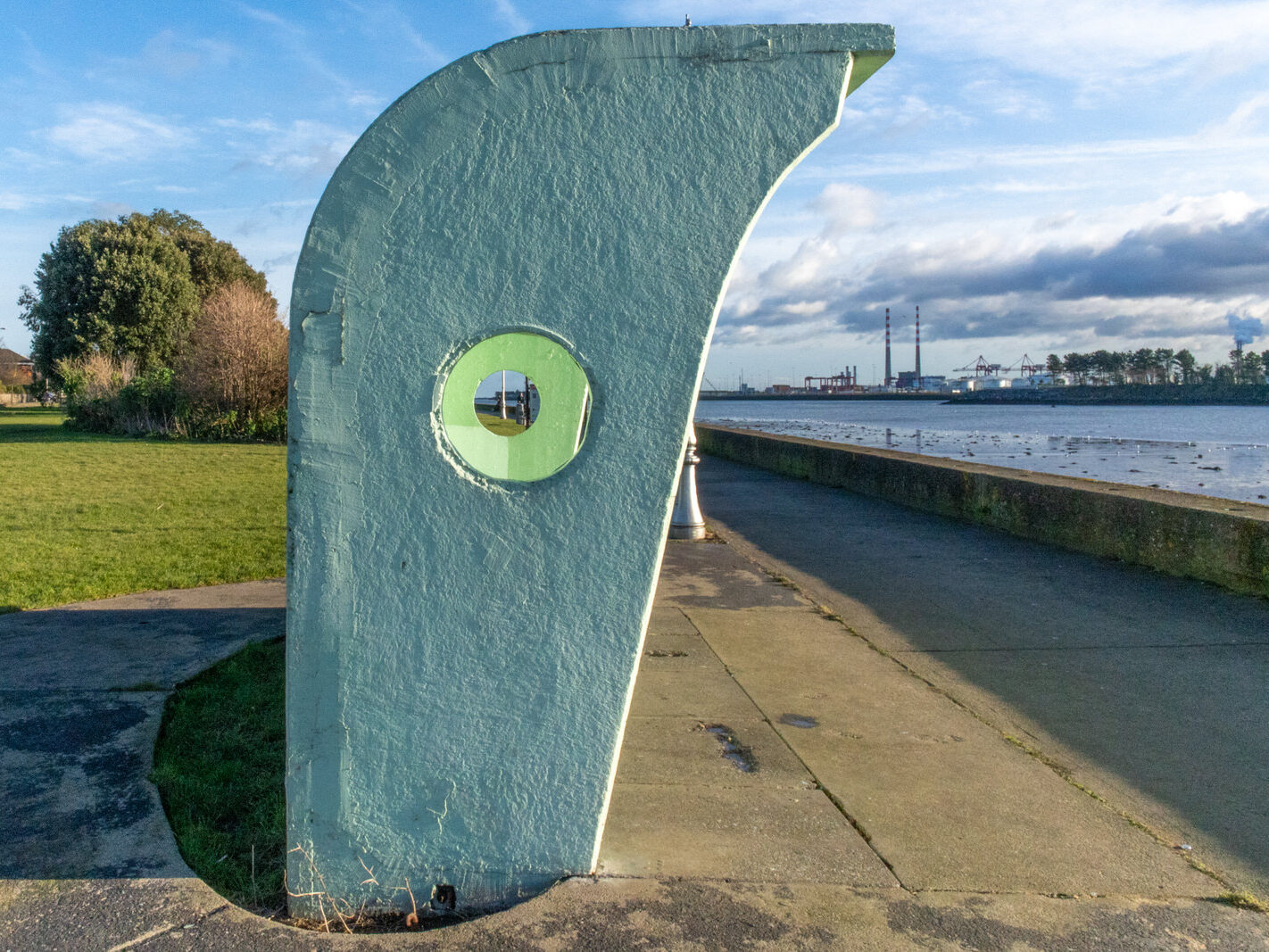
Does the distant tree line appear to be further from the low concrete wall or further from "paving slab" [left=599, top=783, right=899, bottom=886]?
"paving slab" [left=599, top=783, right=899, bottom=886]

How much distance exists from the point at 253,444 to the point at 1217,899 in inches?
1045

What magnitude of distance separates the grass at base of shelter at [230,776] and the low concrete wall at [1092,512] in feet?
21.6

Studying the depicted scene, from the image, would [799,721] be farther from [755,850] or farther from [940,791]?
[755,850]

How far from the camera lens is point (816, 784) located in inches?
147

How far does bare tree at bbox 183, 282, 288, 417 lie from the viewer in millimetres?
26938

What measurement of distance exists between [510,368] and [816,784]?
2106 millimetres

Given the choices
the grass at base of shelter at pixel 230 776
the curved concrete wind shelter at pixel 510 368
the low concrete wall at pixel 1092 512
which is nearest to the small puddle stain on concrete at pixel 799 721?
the curved concrete wind shelter at pixel 510 368

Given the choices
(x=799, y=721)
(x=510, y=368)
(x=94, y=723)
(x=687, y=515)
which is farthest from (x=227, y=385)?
(x=510, y=368)

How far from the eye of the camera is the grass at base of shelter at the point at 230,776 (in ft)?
10.3

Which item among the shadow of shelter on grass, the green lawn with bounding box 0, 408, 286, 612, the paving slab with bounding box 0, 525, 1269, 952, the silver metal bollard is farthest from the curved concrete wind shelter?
the silver metal bollard

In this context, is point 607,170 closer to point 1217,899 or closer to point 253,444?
point 1217,899

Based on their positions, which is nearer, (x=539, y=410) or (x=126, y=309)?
(x=539, y=410)

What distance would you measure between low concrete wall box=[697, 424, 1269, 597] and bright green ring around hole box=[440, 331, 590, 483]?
237 inches

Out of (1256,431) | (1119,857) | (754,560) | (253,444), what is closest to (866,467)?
(754,560)
